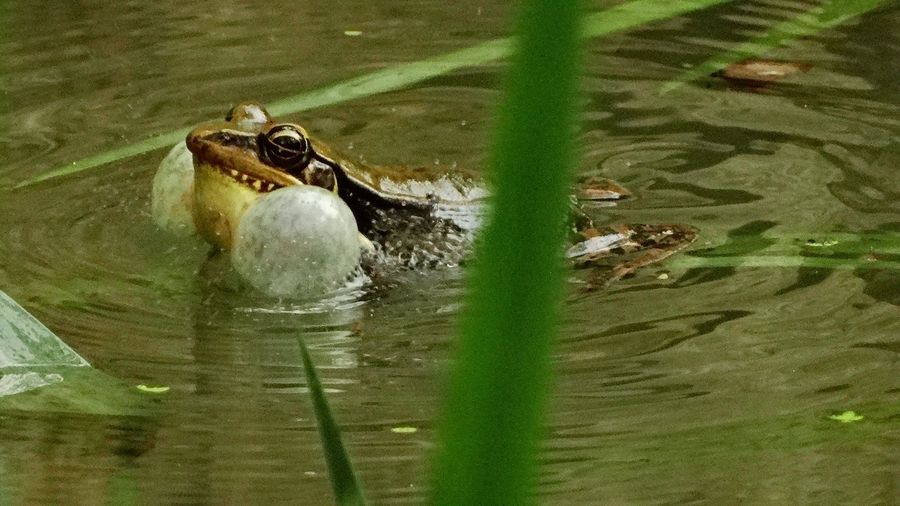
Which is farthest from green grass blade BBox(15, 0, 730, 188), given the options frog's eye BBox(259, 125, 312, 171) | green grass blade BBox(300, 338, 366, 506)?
green grass blade BBox(300, 338, 366, 506)

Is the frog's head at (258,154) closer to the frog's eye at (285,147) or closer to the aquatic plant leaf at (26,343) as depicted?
the frog's eye at (285,147)

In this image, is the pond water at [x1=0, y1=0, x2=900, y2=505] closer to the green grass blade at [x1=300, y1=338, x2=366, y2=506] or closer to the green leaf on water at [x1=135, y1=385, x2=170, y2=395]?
the green leaf on water at [x1=135, y1=385, x2=170, y2=395]

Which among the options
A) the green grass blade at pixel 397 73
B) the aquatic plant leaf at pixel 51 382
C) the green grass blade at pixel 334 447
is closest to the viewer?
the green grass blade at pixel 334 447

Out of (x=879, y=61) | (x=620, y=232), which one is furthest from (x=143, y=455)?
(x=879, y=61)

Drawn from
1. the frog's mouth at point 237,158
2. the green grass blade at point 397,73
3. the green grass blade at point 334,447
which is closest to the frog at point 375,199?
the frog's mouth at point 237,158

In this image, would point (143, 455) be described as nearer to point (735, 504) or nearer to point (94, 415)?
point (94, 415)

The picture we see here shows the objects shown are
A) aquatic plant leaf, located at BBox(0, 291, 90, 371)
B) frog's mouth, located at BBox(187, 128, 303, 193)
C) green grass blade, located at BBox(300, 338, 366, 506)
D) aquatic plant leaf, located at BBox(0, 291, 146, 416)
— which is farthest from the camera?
frog's mouth, located at BBox(187, 128, 303, 193)

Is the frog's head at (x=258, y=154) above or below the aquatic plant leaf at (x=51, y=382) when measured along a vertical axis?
above
